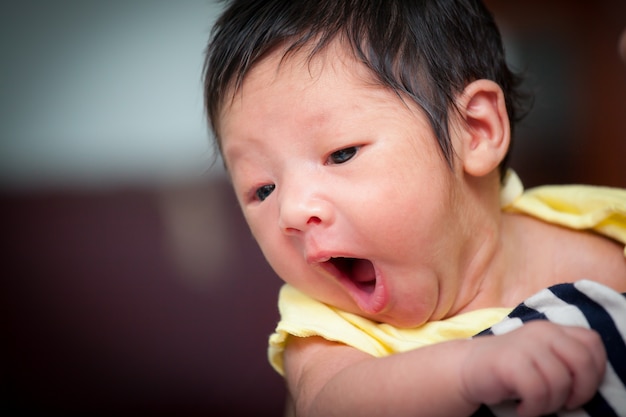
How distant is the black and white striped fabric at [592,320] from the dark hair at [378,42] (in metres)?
0.20

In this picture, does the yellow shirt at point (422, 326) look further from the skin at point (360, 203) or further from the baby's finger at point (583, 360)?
the baby's finger at point (583, 360)

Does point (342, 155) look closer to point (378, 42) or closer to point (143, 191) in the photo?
point (378, 42)

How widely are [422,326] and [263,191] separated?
256mm

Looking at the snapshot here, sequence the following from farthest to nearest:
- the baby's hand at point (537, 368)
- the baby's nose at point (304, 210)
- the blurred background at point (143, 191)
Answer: the blurred background at point (143, 191) < the baby's nose at point (304, 210) < the baby's hand at point (537, 368)

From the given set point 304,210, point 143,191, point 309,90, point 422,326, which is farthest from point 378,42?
point 143,191

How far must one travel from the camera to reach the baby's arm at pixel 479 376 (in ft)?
1.85

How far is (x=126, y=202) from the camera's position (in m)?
2.27

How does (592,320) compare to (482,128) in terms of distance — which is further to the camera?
(482,128)

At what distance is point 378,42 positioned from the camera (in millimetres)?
806

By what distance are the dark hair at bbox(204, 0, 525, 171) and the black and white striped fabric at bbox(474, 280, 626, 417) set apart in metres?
0.20

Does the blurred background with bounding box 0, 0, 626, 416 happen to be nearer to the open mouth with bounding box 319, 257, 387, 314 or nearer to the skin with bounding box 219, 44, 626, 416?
the skin with bounding box 219, 44, 626, 416

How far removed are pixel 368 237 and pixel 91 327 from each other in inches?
49.1

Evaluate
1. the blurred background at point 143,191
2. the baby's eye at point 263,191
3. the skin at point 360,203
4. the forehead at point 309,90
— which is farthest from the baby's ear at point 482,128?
the blurred background at point 143,191

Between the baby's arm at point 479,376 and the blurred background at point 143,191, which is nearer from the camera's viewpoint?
the baby's arm at point 479,376
